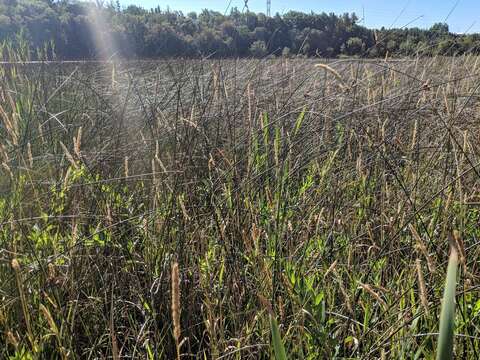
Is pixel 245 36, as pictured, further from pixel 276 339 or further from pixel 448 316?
pixel 448 316

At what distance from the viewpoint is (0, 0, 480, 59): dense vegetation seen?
9.37 ft

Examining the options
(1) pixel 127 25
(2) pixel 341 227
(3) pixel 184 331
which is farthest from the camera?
(1) pixel 127 25

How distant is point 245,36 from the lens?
3953mm

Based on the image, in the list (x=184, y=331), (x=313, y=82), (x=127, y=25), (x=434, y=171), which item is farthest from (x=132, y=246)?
(x=127, y=25)

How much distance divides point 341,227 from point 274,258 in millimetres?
376

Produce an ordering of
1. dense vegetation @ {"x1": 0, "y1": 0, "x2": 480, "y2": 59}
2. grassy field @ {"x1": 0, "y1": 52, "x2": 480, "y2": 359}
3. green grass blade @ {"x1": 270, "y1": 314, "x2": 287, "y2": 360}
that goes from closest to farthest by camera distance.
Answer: green grass blade @ {"x1": 270, "y1": 314, "x2": 287, "y2": 360} → grassy field @ {"x1": 0, "y1": 52, "x2": 480, "y2": 359} → dense vegetation @ {"x1": 0, "y1": 0, "x2": 480, "y2": 59}

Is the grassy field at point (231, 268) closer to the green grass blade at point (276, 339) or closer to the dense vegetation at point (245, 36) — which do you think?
the green grass blade at point (276, 339)

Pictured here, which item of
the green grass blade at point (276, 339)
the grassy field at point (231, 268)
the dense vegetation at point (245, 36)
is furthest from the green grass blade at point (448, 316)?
the dense vegetation at point (245, 36)

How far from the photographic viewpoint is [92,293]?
1170 millimetres

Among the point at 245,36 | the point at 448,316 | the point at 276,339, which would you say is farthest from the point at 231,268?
the point at 245,36

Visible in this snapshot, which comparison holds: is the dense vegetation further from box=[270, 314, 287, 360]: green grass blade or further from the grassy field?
box=[270, 314, 287, 360]: green grass blade

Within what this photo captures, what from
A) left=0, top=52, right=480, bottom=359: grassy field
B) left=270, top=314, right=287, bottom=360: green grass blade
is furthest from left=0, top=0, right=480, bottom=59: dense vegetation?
left=270, top=314, right=287, bottom=360: green grass blade

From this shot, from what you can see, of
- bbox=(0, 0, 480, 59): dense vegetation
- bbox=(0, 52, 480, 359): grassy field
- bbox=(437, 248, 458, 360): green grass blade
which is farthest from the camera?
bbox=(0, 0, 480, 59): dense vegetation

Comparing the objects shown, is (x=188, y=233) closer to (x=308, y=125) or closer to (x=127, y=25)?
(x=308, y=125)
